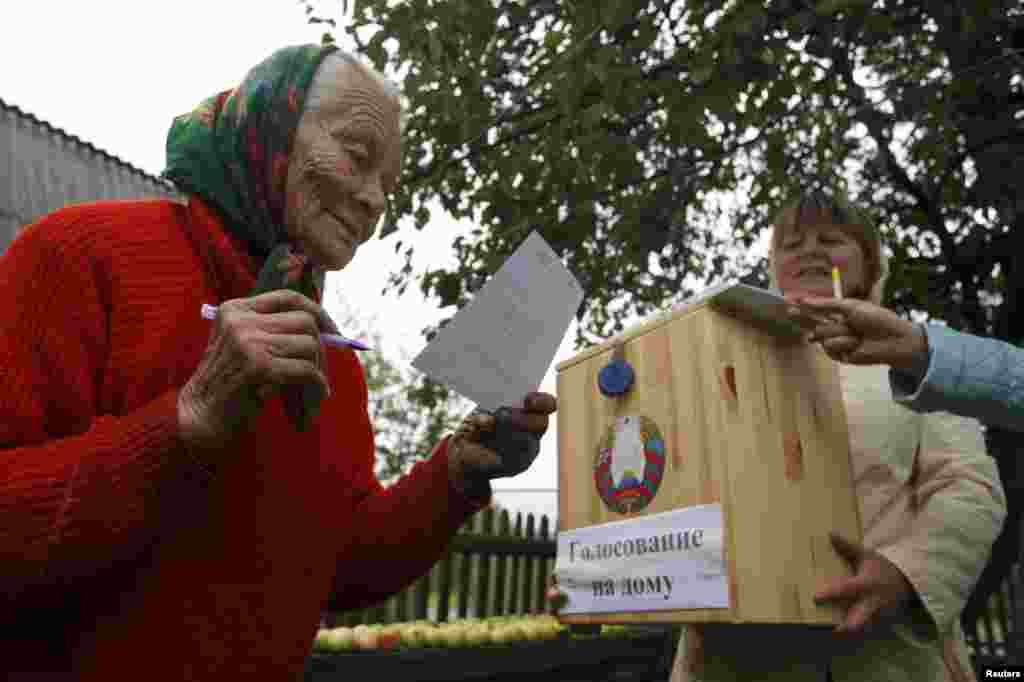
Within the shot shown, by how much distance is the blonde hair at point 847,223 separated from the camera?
1.88 m

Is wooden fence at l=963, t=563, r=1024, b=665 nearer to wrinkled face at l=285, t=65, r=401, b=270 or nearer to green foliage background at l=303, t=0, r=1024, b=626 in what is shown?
green foliage background at l=303, t=0, r=1024, b=626

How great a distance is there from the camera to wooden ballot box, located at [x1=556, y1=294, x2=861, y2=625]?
4.36ft

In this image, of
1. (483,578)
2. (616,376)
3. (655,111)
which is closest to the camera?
(616,376)

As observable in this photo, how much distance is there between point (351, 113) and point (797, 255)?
1225mm

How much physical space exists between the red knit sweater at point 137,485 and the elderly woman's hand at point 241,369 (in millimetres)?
29

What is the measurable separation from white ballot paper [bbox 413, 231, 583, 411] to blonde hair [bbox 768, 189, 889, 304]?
828 millimetres

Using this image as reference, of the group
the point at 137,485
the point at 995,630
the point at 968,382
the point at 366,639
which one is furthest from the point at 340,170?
the point at 995,630

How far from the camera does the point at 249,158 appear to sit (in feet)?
3.63

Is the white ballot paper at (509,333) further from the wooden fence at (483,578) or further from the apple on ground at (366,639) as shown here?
the wooden fence at (483,578)

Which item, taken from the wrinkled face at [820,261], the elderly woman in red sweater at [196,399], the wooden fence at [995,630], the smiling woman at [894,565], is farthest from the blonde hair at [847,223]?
the wooden fence at [995,630]

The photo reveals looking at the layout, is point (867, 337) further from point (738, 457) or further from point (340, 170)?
point (340, 170)

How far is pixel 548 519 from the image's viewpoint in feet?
26.1

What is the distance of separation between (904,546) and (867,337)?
44 centimetres

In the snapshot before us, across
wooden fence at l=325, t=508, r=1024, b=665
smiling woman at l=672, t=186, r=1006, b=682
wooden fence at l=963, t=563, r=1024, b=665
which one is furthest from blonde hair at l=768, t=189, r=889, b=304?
wooden fence at l=963, t=563, r=1024, b=665
